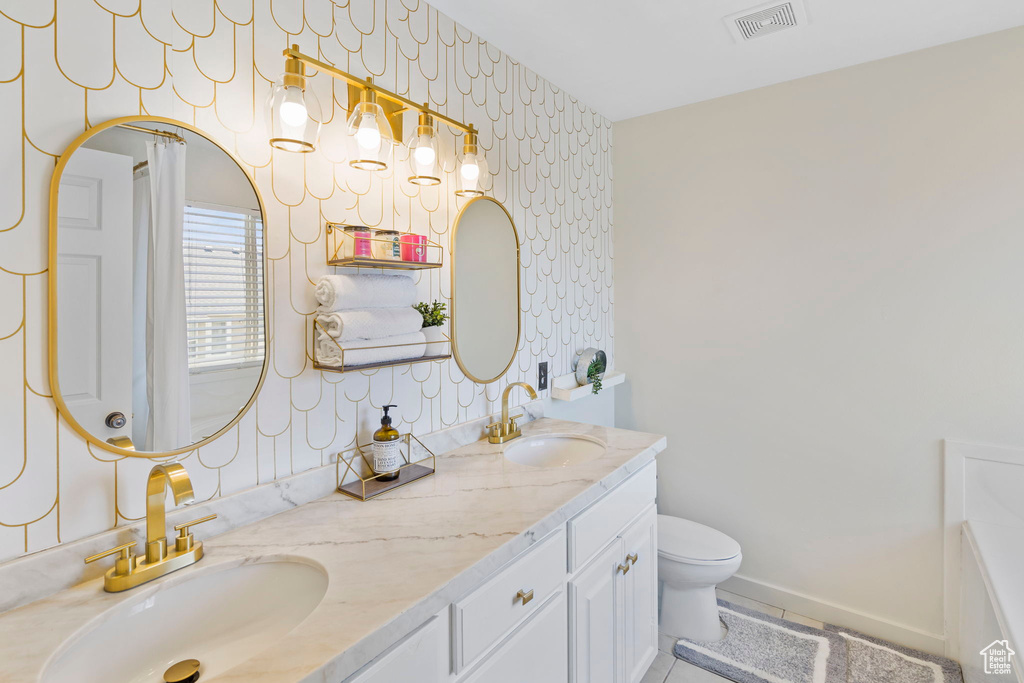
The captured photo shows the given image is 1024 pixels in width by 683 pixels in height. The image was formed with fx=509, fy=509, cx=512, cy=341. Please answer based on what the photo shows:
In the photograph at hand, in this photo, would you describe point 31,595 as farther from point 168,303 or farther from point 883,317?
point 883,317

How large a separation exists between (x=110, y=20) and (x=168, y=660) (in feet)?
3.98

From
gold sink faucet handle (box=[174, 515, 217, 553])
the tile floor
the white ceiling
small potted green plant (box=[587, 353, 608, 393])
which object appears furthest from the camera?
small potted green plant (box=[587, 353, 608, 393])

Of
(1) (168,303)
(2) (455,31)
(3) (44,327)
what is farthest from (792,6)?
(3) (44,327)

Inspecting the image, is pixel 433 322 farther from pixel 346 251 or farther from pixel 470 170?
pixel 470 170

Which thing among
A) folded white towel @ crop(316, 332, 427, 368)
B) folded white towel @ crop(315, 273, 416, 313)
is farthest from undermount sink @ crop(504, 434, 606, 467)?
folded white towel @ crop(315, 273, 416, 313)

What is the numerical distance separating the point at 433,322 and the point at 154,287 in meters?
0.76

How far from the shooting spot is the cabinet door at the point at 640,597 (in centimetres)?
168

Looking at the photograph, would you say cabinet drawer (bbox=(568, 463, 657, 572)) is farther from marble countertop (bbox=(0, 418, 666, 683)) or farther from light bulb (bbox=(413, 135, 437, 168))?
light bulb (bbox=(413, 135, 437, 168))

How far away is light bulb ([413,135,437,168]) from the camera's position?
4.78 feet

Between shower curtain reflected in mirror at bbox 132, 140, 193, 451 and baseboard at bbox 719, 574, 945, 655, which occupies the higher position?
shower curtain reflected in mirror at bbox 132, 140, 193, 451

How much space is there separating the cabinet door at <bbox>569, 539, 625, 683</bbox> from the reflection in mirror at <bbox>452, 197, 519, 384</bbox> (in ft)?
2.48

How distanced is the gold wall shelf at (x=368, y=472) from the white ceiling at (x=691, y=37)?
1432 mm

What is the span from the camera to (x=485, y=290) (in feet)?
6.24

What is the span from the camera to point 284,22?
1.26 meters
